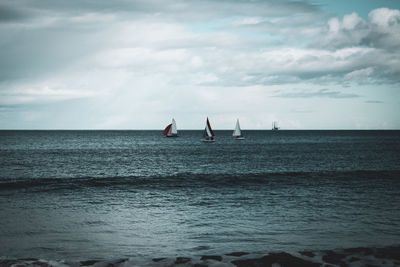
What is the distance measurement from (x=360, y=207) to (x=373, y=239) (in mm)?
8416

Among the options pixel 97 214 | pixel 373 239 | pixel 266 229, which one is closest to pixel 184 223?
pixel 266 229

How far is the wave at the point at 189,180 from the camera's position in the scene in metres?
37.0

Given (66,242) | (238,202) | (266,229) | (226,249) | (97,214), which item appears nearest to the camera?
(226,249)

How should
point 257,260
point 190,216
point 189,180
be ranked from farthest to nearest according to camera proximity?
point 189,180 < point 190,216 < point 257,260

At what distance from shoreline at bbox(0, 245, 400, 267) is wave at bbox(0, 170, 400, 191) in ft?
74.5

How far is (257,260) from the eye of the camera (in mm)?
13375

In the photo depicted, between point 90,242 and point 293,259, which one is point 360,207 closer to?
point 293,259

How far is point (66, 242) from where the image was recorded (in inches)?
658

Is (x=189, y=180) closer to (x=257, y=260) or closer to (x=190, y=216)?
(x=190, y=216)

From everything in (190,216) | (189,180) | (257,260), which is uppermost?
(257,260)

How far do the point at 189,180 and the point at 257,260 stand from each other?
27577 mm

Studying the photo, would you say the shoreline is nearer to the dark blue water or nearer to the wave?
the dark blue water

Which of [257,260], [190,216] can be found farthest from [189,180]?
[257,260]

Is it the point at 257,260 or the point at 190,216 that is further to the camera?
the point at 190,216
